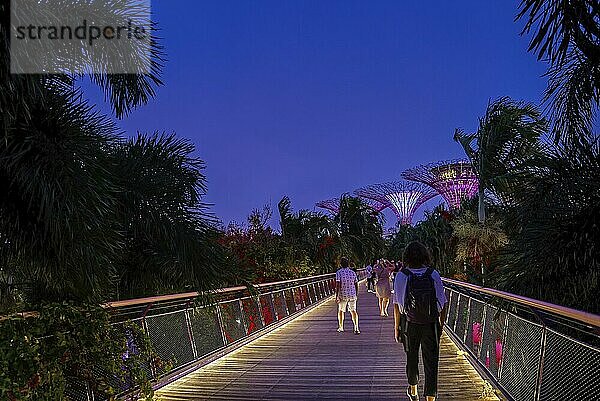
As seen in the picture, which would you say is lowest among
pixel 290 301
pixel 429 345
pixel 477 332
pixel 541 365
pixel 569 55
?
pixel 477 332

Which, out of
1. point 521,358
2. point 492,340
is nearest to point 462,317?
point 492,340

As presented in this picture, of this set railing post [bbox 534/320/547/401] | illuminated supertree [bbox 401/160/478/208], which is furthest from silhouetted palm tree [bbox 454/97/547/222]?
illuminated supertree [bbox 401/160/478/208]

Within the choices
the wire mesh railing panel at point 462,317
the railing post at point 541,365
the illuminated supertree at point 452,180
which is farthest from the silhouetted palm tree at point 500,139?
the illuminated supertree at point 452,180

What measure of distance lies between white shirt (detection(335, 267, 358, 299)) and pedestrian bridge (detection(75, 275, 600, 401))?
800mm

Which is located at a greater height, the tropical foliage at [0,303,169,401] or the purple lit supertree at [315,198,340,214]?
the purple lit supertree at [315,198,340,214]

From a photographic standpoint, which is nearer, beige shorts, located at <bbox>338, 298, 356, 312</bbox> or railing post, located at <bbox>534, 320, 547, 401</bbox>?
railing post, located at <bbox>534, 320, 547, 401</bbox>

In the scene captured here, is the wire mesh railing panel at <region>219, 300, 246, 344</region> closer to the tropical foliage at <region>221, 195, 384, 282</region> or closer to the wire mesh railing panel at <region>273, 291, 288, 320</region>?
the tropical foliage at <region>221, 195, 384, 282</region>

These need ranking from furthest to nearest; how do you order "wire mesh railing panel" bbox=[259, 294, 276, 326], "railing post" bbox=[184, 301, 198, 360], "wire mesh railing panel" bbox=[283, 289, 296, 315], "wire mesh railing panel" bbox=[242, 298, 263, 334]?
1. "wire mesh railing panel" bbox=[283, 289, 296, 315]
2. "wire mesh railing panel" bbox=[259, 294, 276, 326]
3. "wire mesh railing panel" bbox=[242, 298, 263, 334]
4. "railing post" bbox=[184, 301, 198, 360]

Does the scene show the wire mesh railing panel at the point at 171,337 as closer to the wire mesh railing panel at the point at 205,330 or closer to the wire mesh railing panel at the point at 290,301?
the wire mesh railing panel at the point at 205,330

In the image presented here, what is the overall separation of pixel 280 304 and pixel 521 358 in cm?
1018

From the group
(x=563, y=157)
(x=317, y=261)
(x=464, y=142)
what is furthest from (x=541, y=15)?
(x=317, y=261)

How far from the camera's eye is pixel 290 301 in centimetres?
1770

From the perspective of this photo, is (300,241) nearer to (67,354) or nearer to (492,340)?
(492,340)

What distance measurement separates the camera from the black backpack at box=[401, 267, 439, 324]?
625 centimetres
